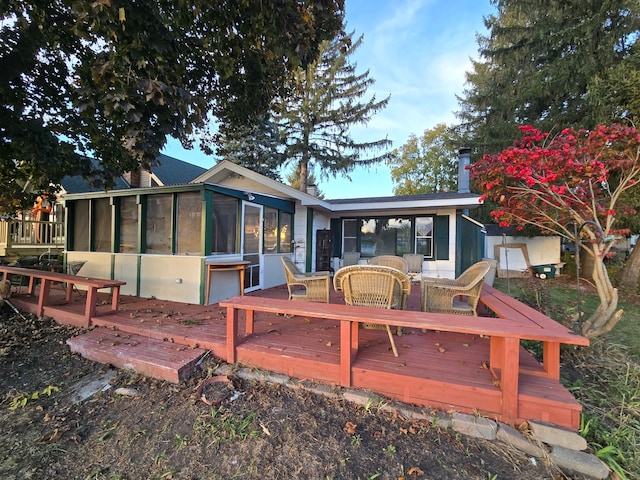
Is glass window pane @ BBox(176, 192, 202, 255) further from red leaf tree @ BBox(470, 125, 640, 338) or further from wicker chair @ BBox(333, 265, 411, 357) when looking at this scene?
red leaf tree @ BBox(470, 125, 640, 338)

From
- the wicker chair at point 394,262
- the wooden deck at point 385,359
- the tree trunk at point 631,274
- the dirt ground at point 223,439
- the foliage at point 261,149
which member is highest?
the foliage at point 261,149

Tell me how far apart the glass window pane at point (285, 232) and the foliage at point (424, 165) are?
53.5ft

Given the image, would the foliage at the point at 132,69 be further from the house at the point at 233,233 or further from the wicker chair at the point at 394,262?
the wicker chair at the point at 394,262

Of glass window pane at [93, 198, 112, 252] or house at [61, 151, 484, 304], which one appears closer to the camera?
house at [61, 151, 484, 304]

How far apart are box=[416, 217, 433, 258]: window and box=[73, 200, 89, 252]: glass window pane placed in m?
8.83

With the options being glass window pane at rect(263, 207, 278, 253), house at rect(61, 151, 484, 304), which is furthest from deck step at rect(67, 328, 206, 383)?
glass window pane at rect(263, 207, 278, 253)

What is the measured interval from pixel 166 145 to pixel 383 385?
3626 mm

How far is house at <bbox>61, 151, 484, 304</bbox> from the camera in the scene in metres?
5.52

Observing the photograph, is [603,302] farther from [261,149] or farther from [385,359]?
[261,149]

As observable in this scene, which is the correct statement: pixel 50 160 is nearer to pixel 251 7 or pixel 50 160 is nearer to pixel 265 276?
pixel 251 7

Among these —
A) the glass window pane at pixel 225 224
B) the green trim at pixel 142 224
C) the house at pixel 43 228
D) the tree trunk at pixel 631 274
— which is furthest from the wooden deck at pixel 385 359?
the tree trunk at pixel 631 274

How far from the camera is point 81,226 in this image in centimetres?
691

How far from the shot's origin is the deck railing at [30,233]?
9770 mm

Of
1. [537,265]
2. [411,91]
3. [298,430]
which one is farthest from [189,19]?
[537,265]
